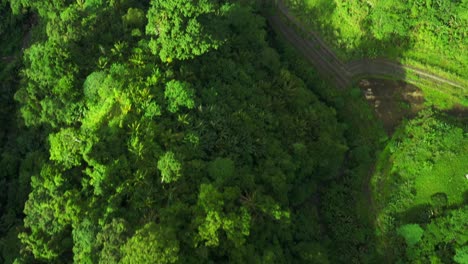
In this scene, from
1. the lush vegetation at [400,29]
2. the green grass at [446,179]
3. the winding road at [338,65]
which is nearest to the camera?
the green grass at [446,179]

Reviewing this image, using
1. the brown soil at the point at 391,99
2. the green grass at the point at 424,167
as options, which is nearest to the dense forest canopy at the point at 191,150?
the green grass at the point at 424,167

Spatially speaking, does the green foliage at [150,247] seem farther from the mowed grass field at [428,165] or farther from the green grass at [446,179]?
the green grass at [446,179]

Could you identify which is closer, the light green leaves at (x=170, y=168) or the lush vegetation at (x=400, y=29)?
the light green leaves at (x=170, y=168)

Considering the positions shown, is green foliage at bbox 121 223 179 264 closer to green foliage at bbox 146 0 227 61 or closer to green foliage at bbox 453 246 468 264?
green foliage at bbox 146 0 227 61

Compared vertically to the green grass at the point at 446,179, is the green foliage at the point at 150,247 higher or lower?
lower

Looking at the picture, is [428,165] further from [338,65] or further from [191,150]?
[191,150]
